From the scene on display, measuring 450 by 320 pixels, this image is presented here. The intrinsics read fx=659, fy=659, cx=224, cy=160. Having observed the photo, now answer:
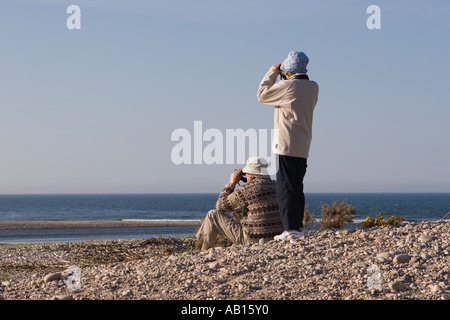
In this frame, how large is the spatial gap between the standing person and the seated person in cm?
38

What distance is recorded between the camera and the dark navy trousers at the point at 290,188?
24.9 feet

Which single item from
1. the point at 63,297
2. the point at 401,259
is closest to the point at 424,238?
the point at 401,259

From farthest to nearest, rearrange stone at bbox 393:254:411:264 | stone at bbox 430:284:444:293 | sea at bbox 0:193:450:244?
sea at bbox 0:193:450:244 < stone at bbox 393:254:411:264 < stone at bbox 430:284:444:293

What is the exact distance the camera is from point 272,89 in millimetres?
7672

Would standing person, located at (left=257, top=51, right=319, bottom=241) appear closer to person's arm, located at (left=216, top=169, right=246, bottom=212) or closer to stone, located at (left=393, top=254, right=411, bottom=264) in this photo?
person's arm, located at (left=216, top=169, right=246, bottom=212)

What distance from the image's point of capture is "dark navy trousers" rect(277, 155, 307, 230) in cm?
759

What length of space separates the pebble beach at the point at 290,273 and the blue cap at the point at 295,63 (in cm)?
203

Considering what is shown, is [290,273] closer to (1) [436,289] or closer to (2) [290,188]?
(2) [290,188]

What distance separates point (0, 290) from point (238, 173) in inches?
125

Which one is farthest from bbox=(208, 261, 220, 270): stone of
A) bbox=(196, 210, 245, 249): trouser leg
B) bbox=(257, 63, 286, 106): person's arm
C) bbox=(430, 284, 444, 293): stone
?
bbox=(430, 284, 444, 293): stone

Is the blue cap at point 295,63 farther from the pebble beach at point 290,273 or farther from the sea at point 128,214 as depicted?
the sea at point 128,214

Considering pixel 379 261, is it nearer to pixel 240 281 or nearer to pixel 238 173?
pixel 240 281
